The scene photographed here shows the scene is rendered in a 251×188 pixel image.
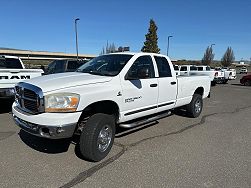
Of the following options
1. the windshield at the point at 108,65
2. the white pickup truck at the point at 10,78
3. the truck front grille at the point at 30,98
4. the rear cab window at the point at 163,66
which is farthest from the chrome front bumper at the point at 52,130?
the white pickup truck at the point at 10,78

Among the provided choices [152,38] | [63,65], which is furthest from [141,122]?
[152,38]

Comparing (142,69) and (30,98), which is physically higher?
(142,69)

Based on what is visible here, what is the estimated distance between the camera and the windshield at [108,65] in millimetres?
4730

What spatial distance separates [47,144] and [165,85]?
9.65 ft

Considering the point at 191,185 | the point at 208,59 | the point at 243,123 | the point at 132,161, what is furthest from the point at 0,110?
the point at 208,59

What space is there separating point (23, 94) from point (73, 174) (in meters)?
1.63

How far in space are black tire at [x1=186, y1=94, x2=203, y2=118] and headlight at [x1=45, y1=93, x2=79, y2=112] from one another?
4.47 meters

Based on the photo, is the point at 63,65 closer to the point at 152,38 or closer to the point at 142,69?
the point at 142,69

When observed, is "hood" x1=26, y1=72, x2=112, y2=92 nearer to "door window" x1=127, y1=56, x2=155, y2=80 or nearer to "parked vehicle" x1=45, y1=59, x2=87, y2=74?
"door window" x1=127, y1=56, x2=155, y2=80

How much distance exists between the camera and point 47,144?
484 centimetres

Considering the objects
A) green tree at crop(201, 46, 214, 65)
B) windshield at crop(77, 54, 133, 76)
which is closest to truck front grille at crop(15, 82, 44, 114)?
windshield at crop(77, 54, 133, 76)

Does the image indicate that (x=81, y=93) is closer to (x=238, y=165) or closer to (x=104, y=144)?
(x=104, y=144)

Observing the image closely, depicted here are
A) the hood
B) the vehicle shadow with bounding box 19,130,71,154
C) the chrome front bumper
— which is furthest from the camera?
the vehicle shadow with bounding box 19,130,71,154

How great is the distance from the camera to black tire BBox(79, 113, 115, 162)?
13.0 ft
